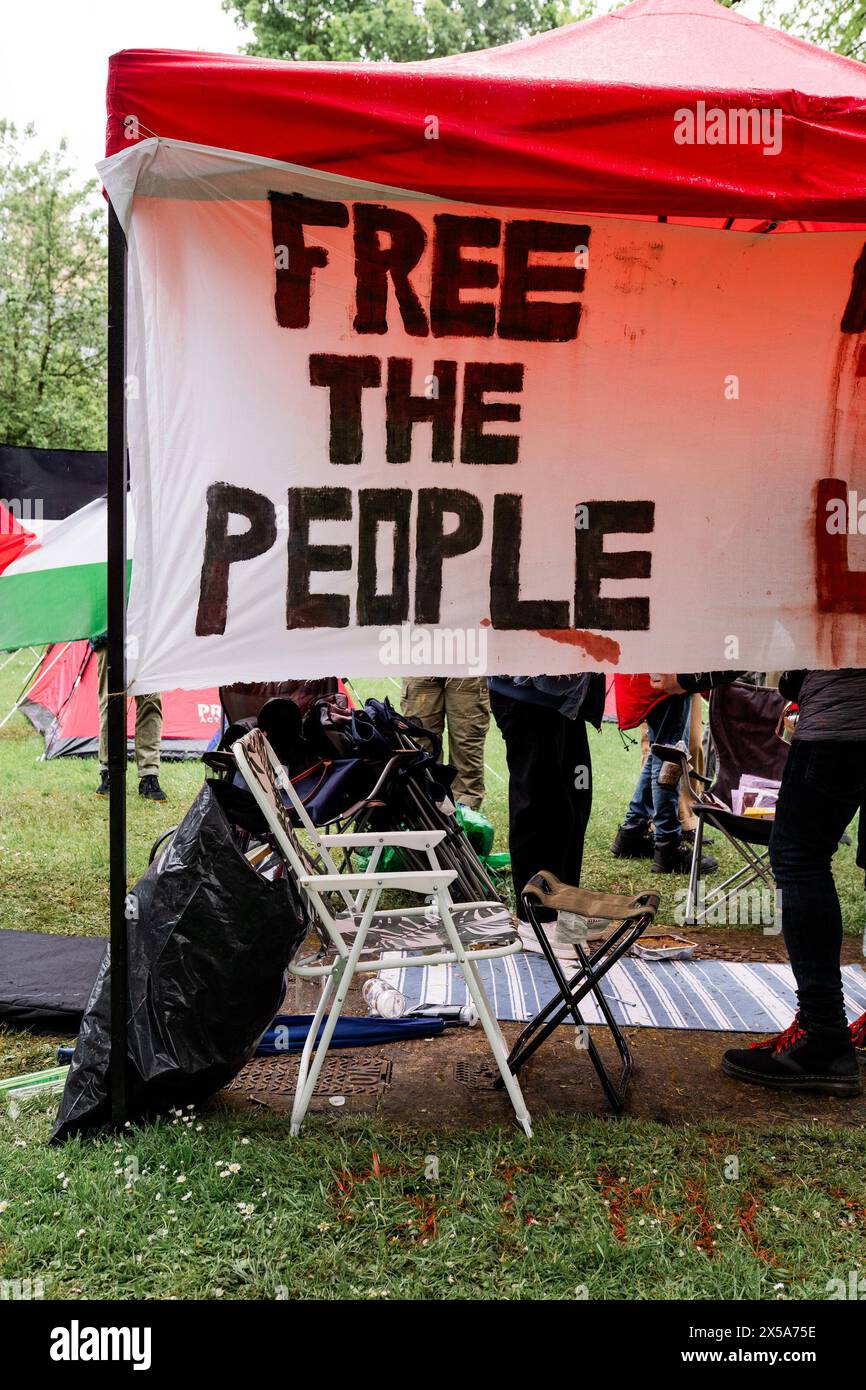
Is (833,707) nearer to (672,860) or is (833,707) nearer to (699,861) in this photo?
(699,861)

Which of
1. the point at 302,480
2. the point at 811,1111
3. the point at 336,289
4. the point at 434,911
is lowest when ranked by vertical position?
the point at 811,1111

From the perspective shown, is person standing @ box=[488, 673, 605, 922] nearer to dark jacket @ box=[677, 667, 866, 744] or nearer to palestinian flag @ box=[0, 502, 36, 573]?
dark jacket @ box=[677, 667, 866, 744]

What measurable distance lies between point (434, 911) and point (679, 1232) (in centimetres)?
130

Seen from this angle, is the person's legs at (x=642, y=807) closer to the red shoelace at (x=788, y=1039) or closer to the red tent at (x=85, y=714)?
the red shoelace at (x=788, y=1039)

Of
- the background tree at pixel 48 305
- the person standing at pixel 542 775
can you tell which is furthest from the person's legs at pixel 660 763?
the background tree at pixel 48 305

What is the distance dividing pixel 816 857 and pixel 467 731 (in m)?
3.58

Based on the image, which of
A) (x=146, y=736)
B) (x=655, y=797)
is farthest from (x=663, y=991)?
(x=146, y=736)

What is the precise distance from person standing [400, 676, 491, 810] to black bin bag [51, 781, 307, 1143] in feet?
12.3

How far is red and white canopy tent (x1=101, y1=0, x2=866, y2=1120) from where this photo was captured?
280cm

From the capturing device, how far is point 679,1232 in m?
2.66

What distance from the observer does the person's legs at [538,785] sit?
5.19 m

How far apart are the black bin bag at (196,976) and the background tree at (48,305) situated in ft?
81.8
